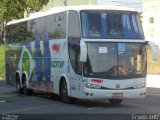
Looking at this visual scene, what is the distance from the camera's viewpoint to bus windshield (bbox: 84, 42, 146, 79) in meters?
19.6

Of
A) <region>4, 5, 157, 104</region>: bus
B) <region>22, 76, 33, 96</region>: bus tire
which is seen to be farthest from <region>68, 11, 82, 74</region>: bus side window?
<region>22, 76, 33, 96</region>: bus tire

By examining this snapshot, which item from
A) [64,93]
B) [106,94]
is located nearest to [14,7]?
[64,93]

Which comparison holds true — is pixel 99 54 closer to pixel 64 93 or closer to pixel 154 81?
pixel 64 93

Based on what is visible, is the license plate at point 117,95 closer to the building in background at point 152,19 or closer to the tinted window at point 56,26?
the tinted window at point 56,26

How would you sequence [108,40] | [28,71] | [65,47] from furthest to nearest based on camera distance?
[28,71], [65,47], [108,40]

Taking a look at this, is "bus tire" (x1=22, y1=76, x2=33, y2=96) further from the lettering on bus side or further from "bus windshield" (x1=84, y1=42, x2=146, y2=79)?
"bus windshield" (x1=84, y1=42, x2=146, y2=79)

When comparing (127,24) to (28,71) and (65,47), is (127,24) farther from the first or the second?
(28,71)

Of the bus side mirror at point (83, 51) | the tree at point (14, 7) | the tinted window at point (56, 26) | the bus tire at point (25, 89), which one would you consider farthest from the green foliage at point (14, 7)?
the bus side mirror at point (83, 51)

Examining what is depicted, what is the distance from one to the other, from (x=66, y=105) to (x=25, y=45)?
665 cm

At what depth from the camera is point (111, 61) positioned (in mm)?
19688

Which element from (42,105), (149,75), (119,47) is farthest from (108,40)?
(149,75)

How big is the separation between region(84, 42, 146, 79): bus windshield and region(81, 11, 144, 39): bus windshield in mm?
378

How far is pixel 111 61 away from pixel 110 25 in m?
1.33

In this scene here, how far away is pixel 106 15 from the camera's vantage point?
20172 mm
